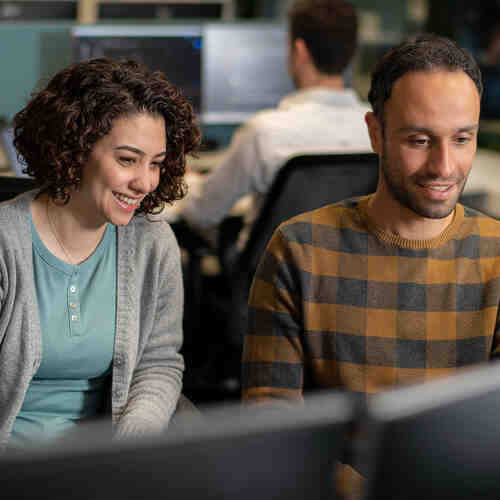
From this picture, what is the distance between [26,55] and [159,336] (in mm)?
1936

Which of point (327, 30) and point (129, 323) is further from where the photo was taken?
point (327, 30)

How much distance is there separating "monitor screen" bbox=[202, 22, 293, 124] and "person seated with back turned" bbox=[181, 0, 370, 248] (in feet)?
2.40

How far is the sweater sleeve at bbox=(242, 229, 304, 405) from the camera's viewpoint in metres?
1.14

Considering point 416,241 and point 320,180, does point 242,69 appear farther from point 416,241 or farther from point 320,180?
point 416,241

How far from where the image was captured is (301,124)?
2080 mm

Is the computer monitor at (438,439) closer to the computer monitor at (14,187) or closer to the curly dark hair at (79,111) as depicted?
the curly dark hair at (79,111)

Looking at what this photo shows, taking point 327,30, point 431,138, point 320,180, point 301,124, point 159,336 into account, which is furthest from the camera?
point 327,30

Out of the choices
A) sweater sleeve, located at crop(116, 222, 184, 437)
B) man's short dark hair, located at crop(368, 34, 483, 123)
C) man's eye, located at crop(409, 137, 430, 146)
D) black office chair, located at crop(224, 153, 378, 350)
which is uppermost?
man's short dark hair, located at crop(368, 34, 483, 123)

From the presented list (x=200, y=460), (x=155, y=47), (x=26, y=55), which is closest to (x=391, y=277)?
(x=200, y=460)

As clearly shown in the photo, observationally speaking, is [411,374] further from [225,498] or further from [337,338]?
[225,498]

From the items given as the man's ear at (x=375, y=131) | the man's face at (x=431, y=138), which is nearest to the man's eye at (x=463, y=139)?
the man's face at (x=431, y=138)

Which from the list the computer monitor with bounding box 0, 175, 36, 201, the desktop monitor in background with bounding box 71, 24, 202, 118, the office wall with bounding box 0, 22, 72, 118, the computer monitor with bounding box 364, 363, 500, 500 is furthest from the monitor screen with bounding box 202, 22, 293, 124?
the computer monitor with bounding box 364, 363, 500, 500

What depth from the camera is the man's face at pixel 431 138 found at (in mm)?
1052

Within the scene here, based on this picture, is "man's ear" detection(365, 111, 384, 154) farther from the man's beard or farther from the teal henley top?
the teal henley top
